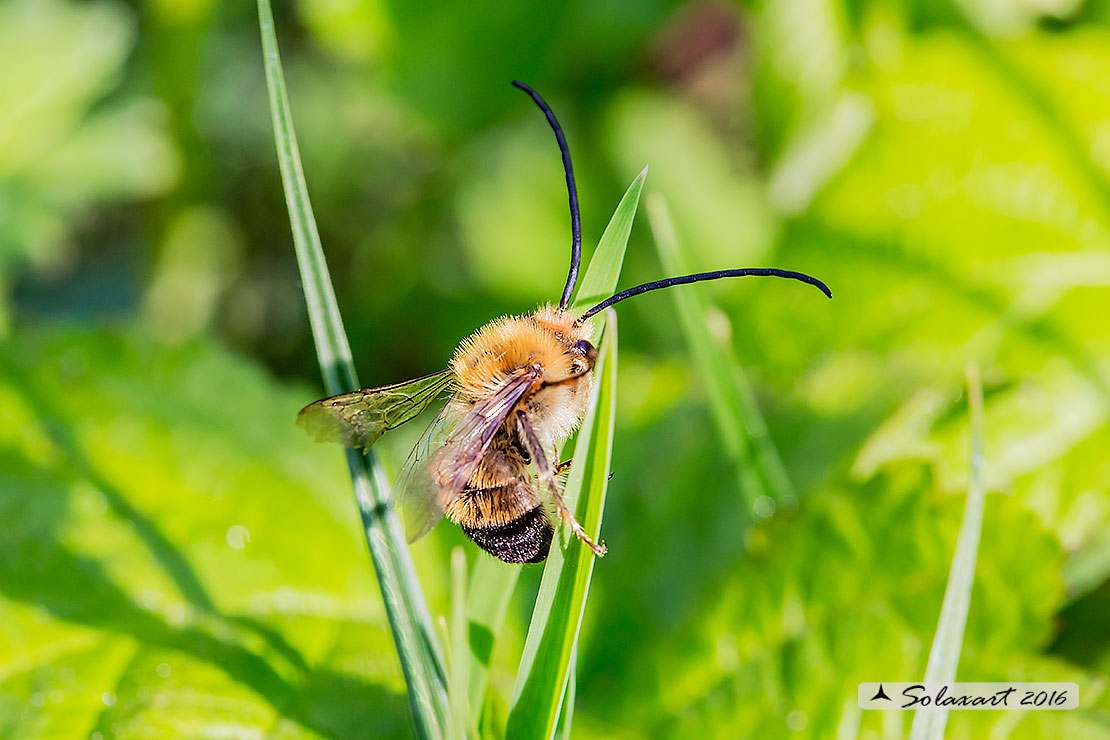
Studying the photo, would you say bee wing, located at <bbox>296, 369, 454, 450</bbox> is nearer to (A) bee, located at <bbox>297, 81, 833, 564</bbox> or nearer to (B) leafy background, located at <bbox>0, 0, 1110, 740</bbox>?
(A) bee, located at <bbox>297, 81, 833, 564</bbox>

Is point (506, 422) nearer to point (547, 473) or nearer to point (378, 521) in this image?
point (547, 473)

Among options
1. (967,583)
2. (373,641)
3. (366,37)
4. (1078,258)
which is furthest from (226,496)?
(1078,258)

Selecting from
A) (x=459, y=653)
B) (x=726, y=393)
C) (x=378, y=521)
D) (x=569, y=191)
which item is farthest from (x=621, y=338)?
(x=459, y=653)

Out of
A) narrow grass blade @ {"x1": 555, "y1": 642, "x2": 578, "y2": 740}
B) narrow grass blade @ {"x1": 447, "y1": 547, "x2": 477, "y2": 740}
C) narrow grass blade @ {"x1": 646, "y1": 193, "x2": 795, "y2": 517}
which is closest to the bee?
narrow grass blade @ {"x1": 646, "y1": 193, "x2": 795, "y2": 517}

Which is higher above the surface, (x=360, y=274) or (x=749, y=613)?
(x=360, y=274)

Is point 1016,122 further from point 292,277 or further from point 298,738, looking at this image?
point 292,277

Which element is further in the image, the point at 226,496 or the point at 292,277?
the point at 292,277

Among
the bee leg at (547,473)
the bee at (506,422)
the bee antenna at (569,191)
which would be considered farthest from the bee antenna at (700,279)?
the bee leg at (547,473)
